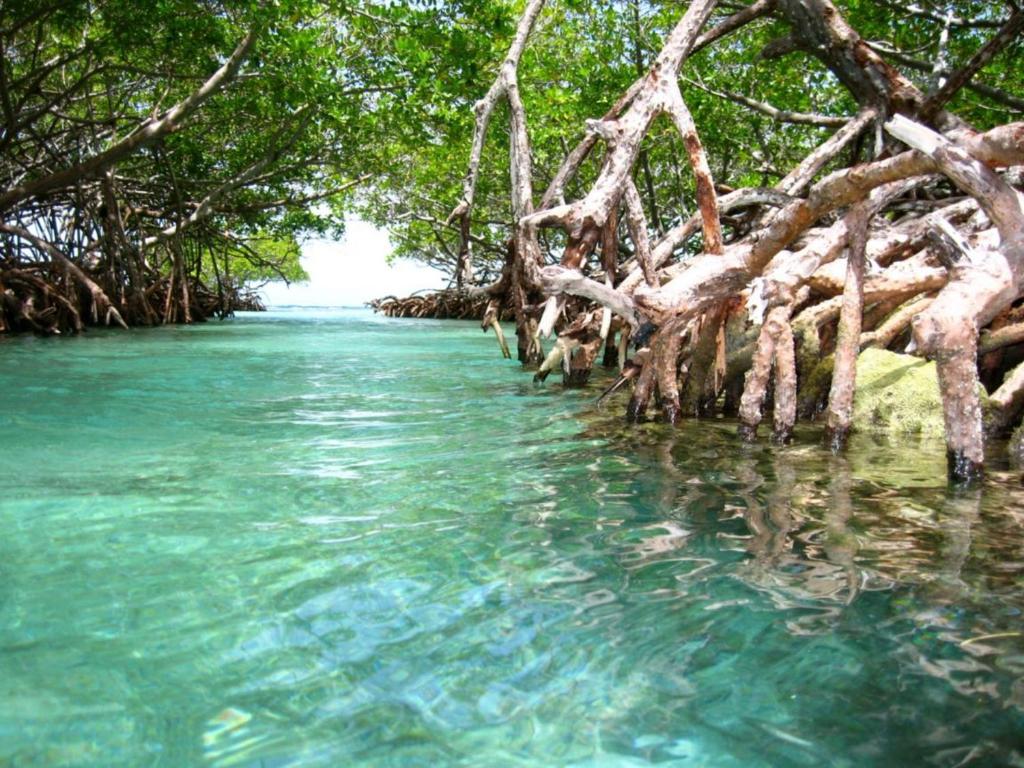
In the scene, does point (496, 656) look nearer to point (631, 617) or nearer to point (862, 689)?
point (631, 617)

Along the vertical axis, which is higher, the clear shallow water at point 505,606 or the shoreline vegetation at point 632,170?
the shoreline vegetation at point 632,170

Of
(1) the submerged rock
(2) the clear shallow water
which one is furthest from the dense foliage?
(2) the clear shallow water

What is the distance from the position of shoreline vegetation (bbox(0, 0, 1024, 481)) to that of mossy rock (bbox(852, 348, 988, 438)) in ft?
0.19

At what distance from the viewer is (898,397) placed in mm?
4801

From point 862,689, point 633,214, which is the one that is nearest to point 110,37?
point 633,214

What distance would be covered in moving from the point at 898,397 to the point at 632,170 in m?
2.39

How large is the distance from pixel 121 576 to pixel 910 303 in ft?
15.9

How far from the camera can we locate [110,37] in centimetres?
929

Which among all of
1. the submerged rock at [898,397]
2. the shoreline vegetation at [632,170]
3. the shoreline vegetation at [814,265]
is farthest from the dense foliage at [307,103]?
the submerged rock at [898,397]

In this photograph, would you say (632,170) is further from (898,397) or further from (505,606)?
(505,606)

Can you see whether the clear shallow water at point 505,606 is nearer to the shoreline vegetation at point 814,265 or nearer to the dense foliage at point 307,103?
the shoreline vegetation at point 814,265

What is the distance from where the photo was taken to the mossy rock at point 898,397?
15.4ft

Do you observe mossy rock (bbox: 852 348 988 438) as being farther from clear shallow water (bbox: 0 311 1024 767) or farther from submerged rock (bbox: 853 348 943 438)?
clear shallow water (bbox: 0 311 1024 767)

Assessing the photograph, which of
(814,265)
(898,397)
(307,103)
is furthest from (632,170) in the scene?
(307,103)
